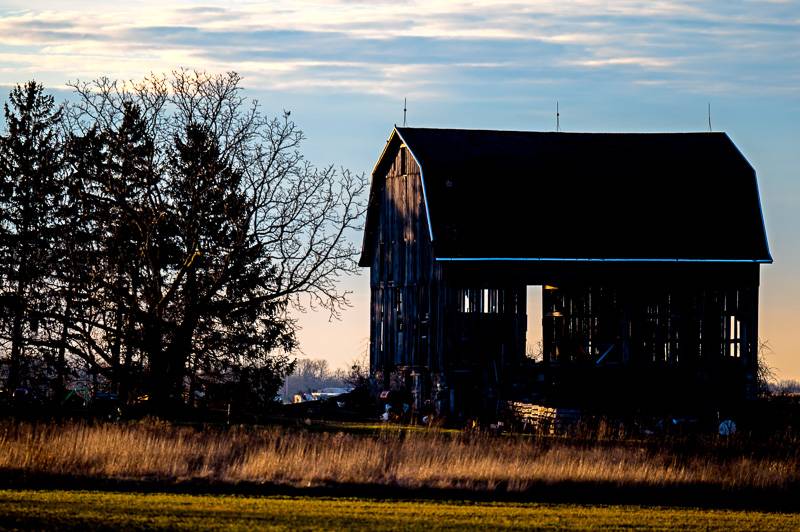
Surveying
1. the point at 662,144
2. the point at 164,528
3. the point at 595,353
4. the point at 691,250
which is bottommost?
the point at 164,528

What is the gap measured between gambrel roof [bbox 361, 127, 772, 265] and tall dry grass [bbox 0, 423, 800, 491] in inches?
563

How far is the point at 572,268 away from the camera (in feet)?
149

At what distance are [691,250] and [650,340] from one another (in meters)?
3.58

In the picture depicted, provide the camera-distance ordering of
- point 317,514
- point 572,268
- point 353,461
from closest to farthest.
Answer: point 317,514 → point 353,461 → point 572,268

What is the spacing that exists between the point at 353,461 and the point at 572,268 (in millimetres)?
19379

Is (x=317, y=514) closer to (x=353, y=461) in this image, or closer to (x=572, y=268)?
(x=353, y=461)

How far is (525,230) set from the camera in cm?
4588

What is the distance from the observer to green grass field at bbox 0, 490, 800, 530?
18984mm

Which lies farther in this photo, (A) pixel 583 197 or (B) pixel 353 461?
(A) pixel 583 197

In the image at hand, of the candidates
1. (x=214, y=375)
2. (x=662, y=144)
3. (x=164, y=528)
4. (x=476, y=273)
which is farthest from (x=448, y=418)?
(x=164, y=528)

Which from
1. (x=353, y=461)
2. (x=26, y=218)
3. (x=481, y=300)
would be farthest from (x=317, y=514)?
(x=26, y=218)

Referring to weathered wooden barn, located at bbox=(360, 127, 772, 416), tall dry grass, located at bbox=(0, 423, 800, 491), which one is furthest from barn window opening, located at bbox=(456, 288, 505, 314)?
tall dry grass, located at bbox=(0, 423, 800, 491)

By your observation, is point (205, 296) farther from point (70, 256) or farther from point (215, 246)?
point (70, 256)

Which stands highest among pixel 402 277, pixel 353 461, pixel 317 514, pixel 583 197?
pixel 583 197
